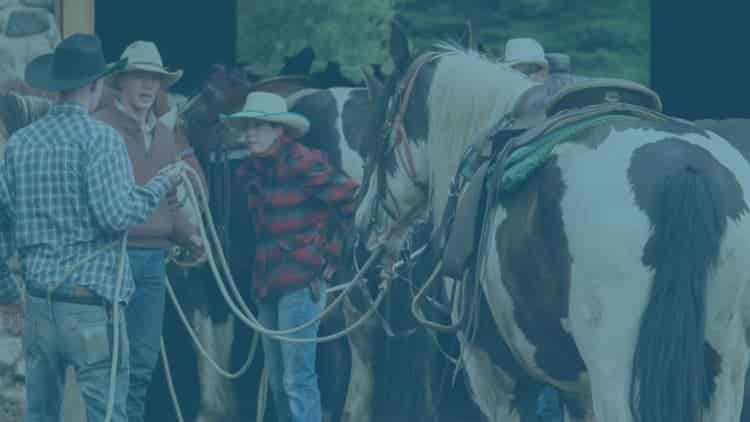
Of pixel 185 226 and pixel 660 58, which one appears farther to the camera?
pixel 660 58

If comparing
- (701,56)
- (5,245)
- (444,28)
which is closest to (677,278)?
(5,245)

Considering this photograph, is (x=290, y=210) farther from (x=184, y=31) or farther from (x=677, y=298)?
(x=184, y=31)

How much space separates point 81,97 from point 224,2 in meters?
5.70

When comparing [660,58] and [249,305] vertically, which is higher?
[660,58]

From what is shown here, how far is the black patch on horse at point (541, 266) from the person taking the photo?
466 cm

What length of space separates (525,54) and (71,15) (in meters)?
2.19

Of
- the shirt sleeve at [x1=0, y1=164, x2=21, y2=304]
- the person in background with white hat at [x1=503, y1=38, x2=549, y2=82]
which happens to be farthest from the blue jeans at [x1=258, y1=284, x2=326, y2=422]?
the person in background with white hat at [x1=503, y1=38, x2=549, y2=82]

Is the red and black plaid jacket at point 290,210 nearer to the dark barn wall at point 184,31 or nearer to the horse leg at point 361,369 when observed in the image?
the horse leg at point 361,369

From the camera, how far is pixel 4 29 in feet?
25.1

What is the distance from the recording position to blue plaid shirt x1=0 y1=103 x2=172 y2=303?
543cm

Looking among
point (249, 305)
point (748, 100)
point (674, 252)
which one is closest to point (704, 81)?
point (748, 100)

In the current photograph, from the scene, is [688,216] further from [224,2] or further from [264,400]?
[224,2]

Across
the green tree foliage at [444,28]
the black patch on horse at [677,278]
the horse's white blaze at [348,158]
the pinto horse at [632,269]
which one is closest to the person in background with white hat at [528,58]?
the horse's white blaze at [348,158]

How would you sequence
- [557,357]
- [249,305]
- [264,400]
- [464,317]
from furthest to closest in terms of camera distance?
[249,305] → [264,400] → [464,317] → [557,357]
